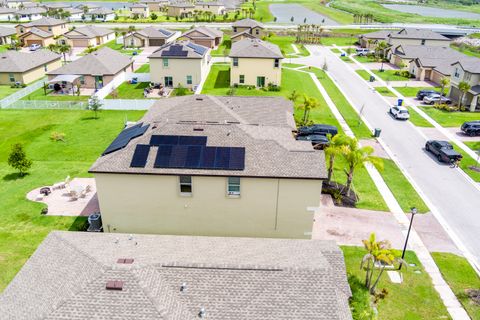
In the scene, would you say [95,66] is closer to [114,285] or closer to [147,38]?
[147,38]

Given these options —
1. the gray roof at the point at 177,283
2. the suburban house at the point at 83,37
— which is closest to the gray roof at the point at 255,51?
the gray roof at the point at 177,283

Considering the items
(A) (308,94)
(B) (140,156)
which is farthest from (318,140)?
(B) (140,156)

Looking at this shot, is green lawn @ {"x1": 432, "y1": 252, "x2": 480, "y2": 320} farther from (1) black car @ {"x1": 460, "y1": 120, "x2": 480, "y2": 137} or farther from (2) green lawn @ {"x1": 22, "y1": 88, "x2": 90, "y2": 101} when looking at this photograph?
(2) green lawn @ {"x1": 22, "y1": 88, "x2": 90, "y2": 101}

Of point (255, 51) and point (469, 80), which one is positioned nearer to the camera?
point (469, 80)

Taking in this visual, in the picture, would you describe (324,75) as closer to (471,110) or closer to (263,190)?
(471,110)

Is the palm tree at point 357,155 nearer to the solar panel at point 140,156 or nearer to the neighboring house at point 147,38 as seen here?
the solar panel at point 140,156

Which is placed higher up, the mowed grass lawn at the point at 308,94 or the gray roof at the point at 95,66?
the gray roof at the point at 95,66

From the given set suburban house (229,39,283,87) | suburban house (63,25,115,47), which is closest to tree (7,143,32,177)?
suburban house (229,39,283,87)

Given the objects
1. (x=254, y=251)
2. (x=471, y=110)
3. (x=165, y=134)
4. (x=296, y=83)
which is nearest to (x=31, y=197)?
(x=165, y=134)
